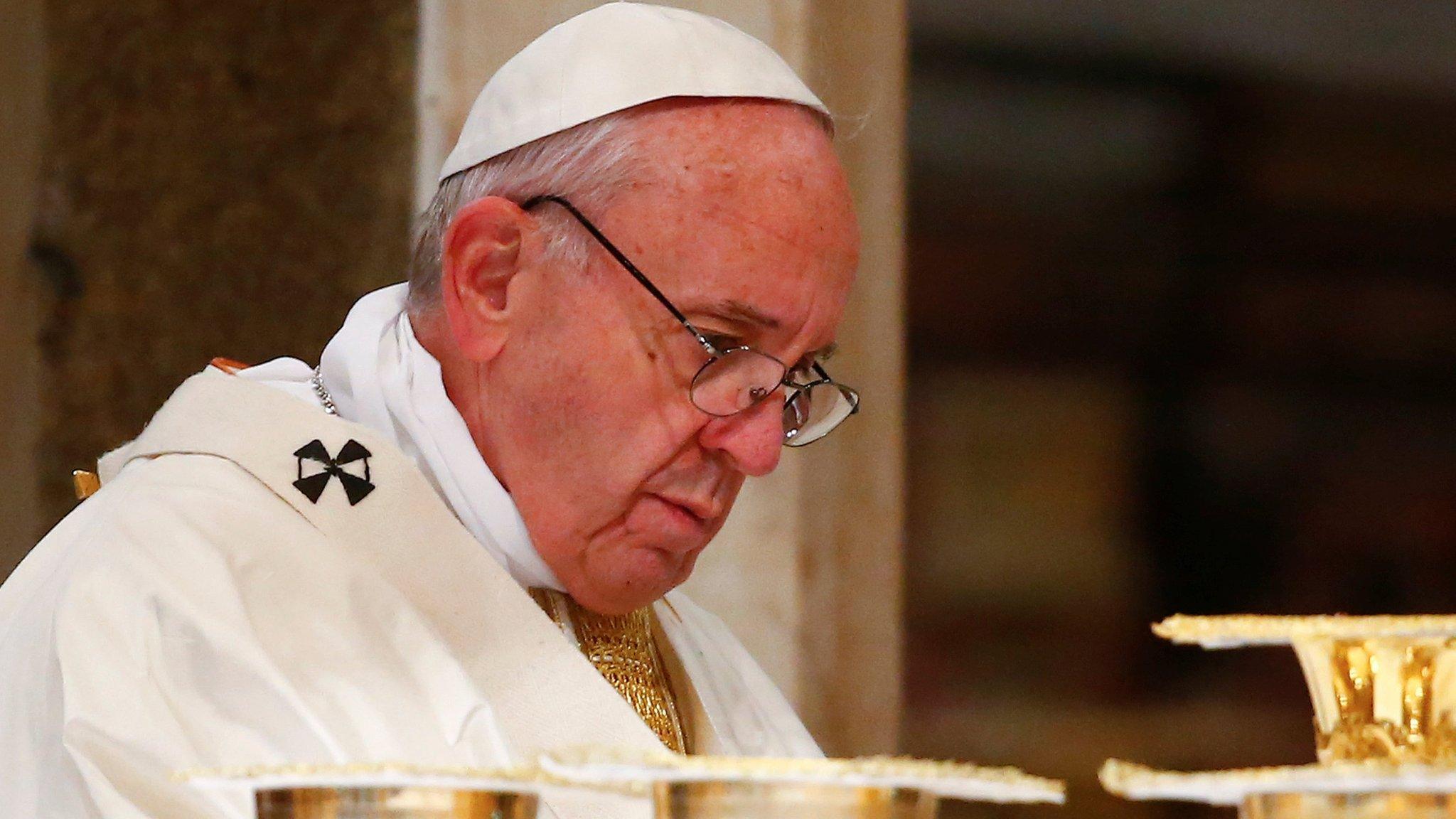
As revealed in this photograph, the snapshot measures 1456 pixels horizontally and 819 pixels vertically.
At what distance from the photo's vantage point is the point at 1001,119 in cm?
548

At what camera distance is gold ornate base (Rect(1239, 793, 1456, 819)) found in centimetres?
139

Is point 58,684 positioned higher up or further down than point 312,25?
further down

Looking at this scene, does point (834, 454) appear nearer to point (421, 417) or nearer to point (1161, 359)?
point (1161, 359)

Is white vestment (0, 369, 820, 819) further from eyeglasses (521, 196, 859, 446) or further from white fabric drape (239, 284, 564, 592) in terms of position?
eyeglasses (521, 196, 859, 446)

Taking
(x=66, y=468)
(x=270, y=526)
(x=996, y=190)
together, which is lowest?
(x=270, y=526)

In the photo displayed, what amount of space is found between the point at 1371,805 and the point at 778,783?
15.8 inches

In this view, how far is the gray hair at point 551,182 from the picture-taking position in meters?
2.87

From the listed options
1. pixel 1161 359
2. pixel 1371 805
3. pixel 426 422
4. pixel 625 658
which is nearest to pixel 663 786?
pixel 1371 805

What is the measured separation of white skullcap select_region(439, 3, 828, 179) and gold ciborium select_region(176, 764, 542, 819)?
1625 millimetres

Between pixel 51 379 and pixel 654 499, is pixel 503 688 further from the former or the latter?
pixel 51 379

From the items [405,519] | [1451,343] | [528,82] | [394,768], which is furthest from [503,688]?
[1451,343]

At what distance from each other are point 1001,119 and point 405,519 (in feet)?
10.2

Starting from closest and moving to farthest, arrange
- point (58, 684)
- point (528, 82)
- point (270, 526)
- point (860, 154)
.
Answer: point (58, 684) → point (270, 526) → point (528, 82) → point (860, 154)

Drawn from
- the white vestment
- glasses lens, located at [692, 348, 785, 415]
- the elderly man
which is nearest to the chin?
the elderly man
